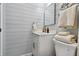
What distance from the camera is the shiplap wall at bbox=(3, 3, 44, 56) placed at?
7.23 feet

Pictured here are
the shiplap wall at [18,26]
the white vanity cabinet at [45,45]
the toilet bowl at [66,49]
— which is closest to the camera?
the toilet bowl at [66,49]

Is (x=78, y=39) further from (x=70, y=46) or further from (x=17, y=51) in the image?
(x=17, y=51)

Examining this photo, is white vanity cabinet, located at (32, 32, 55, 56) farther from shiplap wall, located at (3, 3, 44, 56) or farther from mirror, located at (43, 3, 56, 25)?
shiplap wall, located at (3, 3, 44, 56)

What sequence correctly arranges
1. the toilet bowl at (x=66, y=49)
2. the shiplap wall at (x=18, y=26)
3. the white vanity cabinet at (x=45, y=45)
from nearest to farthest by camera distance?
the toilet bowl at (x=66, y=49) < the white vanity cabinet at (x=45, y=45) < the shiplap wall at (x=18, y=26)

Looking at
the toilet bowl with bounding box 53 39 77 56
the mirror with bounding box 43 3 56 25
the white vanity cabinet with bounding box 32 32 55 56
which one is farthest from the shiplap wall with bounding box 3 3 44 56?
the toilet bowl with bounding box 53 39 77 56

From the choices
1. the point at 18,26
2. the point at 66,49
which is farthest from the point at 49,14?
the point at 66,49

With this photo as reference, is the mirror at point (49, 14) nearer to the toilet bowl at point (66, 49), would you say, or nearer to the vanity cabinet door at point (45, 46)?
the vanity cabinet door at point (45, 46)

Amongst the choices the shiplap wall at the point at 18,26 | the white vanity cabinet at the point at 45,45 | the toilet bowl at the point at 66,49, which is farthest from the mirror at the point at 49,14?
the toilet bowl at the point at 66,49

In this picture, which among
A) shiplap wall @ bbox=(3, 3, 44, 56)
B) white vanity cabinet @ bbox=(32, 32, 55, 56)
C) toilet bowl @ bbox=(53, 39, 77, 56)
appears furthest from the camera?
shiplap wall @ bbox=(3, 3, 44, 56)

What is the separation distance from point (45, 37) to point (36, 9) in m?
0.94

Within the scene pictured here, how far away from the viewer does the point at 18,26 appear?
Answer: 93.9 inches

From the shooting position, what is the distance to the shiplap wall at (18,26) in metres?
2.21

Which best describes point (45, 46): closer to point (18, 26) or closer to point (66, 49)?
point (66, 49)

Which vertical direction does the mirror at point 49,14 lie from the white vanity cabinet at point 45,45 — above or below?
above
